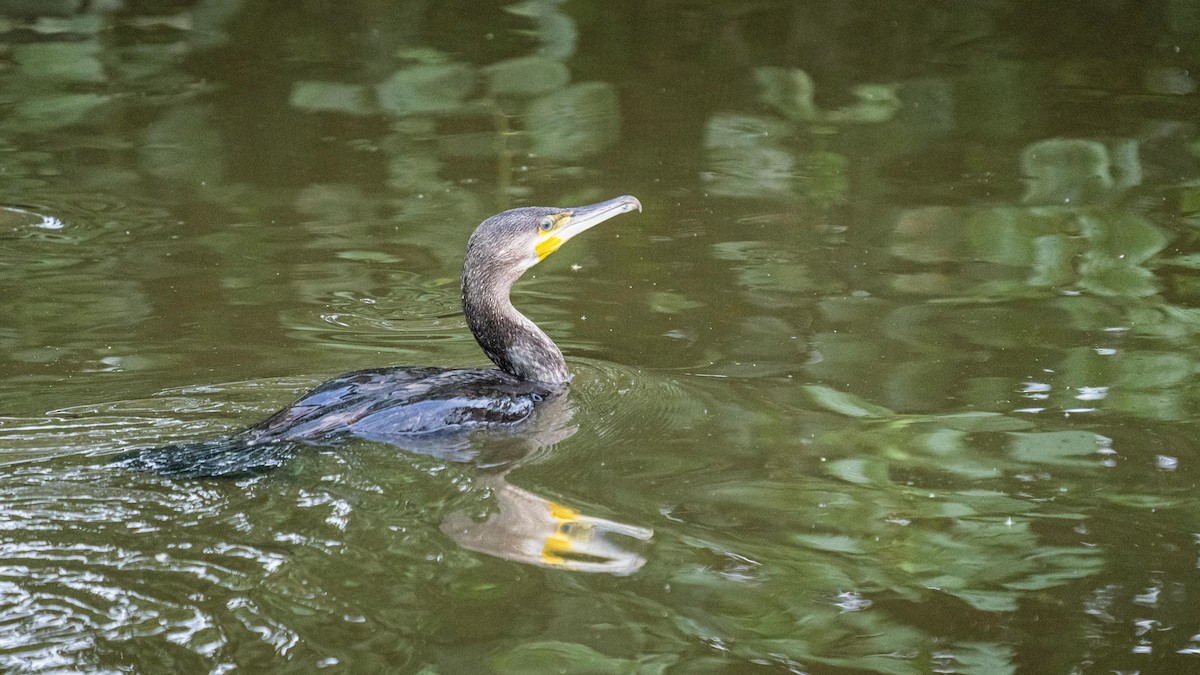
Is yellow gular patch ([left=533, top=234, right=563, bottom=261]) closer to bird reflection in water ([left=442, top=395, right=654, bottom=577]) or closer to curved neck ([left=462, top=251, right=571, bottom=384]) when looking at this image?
curved neck ([left=462, top=251, right=571, bottom=384])

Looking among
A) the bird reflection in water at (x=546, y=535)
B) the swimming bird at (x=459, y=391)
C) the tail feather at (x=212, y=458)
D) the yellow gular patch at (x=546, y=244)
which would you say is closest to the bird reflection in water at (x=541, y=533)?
the bird reflection in water at (x=546, y=535)

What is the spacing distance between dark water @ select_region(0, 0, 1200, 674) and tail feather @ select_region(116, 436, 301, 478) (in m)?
0.11

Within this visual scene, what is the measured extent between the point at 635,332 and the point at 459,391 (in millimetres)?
1254

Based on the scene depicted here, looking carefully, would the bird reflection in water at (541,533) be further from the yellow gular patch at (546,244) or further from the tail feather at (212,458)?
the yellow gular patch at (546,244)

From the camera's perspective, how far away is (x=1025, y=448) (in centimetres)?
502

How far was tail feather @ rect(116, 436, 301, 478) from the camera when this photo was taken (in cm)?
469

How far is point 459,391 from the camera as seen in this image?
17.4 feet

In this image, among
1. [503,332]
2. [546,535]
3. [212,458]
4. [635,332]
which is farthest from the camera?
[635,332]

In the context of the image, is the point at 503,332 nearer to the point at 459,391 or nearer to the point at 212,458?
the point at 459,391

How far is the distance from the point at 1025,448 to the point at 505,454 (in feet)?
6.29

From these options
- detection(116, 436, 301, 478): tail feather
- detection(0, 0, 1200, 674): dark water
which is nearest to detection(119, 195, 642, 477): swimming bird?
detection(116, 436, 301, 478): tail feather

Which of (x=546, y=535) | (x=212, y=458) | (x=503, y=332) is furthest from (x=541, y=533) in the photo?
(x=503, y=332)

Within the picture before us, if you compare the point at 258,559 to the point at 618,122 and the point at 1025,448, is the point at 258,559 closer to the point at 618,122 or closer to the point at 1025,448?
the point at 1025,448

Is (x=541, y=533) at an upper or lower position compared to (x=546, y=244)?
lower
